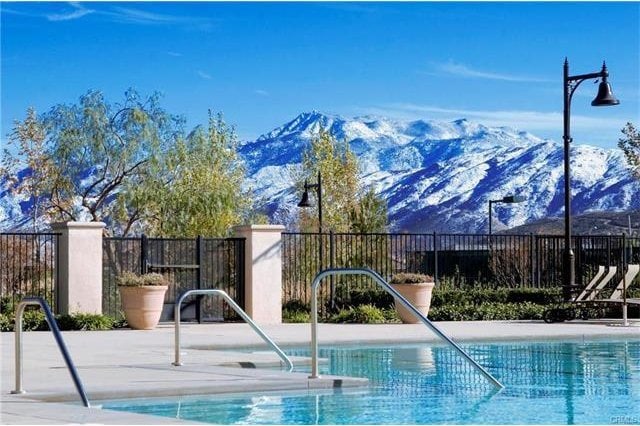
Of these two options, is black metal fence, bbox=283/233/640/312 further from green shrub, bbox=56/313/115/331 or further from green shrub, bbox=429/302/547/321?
green shrub, bbox=56/313/115/331

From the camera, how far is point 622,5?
97312mm

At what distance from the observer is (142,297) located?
78.7 feet

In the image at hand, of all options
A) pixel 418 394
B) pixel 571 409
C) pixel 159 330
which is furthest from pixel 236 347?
pixel 571 409

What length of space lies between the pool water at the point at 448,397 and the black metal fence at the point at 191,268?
28.7ft

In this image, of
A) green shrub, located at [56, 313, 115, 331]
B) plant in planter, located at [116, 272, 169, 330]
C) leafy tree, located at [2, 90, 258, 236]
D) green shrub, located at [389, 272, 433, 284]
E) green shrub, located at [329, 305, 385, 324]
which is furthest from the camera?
leafy tree, located at [2, 90, 258, 236]

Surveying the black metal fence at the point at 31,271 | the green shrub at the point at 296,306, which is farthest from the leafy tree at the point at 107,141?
the green shrub at the point at 296,306

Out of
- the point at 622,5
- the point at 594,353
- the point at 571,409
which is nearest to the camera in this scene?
the point at 571,409

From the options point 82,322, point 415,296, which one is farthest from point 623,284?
point 82,322

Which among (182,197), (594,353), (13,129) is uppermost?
Result: (13,129)

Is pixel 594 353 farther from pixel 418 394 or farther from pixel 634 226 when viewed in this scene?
pixel 634 226

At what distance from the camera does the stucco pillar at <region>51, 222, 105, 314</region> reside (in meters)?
24.4

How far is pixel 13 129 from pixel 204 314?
947 inches

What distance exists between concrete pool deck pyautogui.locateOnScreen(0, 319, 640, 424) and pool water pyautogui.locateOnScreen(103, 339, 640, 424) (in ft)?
1.17

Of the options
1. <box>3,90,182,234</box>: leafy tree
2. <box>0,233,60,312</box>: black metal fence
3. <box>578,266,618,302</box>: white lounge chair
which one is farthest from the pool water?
<box>3,90,182,234</box>: leafy tree
